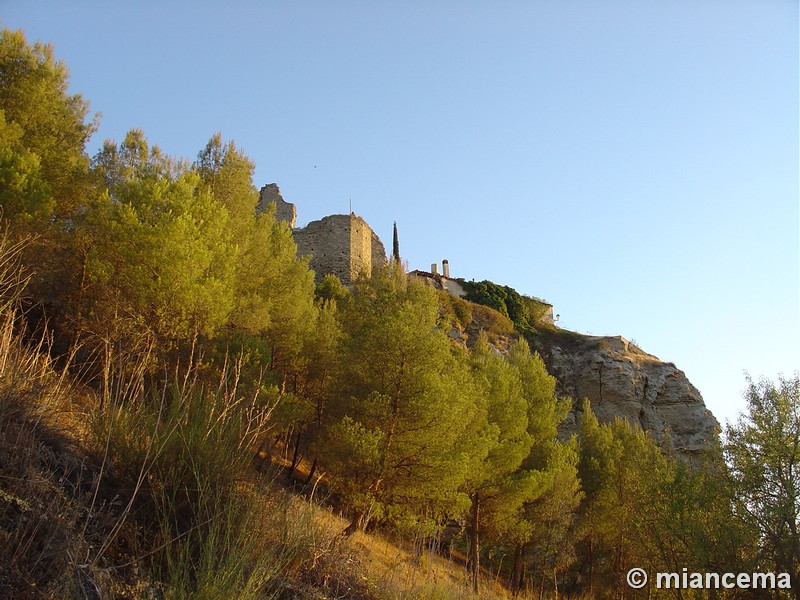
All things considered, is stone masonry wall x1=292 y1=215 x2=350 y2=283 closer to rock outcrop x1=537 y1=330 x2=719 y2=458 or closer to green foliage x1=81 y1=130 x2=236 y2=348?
rock outcrop x1=537 y1=330 x2=719 y2=458

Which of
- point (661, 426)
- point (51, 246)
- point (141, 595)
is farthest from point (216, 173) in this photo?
point (661, 426)

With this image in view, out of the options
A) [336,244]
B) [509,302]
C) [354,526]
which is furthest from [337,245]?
[354,526]

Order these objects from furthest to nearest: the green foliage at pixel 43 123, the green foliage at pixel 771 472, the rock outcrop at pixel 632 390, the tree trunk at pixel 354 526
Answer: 1. the rock outcrop at pixel 632 390
2. the green foliage at pixel 43 123
3. the green foliage at pixel 771 472
4. the tree trunk at pixel 354 526

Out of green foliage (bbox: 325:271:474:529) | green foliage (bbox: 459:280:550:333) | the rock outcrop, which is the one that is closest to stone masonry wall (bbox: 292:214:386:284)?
green foliage (bbox: 459:280:550:333)

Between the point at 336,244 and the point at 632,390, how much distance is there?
1735cm

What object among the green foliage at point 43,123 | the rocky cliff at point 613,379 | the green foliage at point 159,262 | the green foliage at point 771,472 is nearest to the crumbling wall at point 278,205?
the rocky cliff at point 613,379

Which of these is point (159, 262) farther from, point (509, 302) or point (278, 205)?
point (509, 302)

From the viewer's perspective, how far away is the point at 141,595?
3.56m

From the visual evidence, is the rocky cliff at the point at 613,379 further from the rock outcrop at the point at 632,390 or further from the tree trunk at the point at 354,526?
the tree trunk at the point at 354,526

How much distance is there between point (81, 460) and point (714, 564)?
1129 cm

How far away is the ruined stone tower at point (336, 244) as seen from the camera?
97.3 feet

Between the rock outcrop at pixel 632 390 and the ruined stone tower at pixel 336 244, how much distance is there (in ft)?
41.7

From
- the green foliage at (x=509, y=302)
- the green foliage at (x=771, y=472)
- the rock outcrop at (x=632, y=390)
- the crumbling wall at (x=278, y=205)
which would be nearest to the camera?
the green foliage at (x=771, y=472)

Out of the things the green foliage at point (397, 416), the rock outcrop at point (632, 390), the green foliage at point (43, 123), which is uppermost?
the rock outcrop at point (632, 390)
